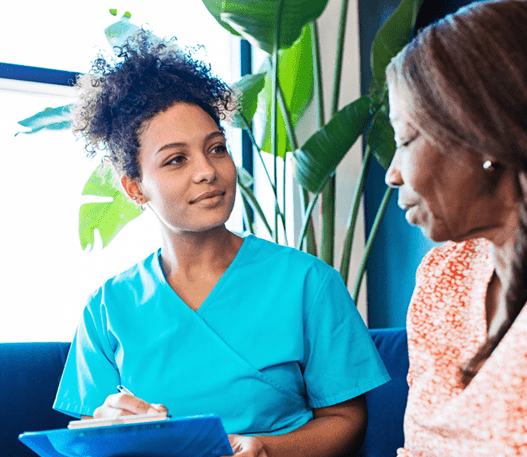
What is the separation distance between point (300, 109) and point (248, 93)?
0.28 m

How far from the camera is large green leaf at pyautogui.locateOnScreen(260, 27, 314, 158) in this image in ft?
6.45

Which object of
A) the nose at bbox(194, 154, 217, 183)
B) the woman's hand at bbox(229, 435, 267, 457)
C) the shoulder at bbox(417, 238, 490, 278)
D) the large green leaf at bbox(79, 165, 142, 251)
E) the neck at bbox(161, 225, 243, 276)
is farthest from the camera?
the large green leaf at bbox(79, 165, 142, 251)

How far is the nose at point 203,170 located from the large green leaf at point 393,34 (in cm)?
78

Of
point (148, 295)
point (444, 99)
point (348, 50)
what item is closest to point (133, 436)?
point (148, 295)

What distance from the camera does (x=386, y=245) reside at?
2.10m

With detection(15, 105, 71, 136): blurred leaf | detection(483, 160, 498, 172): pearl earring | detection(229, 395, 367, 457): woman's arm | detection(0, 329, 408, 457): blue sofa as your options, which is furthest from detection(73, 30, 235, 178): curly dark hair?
detection(483, 160, 498, 172): pearl earring

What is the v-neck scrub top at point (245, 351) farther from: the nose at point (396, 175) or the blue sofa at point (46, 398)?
the nose at point (396, 175)

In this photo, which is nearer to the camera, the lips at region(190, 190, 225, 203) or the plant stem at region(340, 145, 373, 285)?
the lips at region(190, 190, 225, 203)

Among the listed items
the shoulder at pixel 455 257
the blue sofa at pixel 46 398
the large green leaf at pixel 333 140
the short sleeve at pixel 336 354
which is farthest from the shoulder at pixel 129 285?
the shoulder at pixel 455 257

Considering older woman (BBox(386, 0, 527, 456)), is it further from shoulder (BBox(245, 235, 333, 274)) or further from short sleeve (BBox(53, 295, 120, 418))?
short sleeve (BBox(53, 295, 120, 418))

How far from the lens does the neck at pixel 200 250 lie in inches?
49.3

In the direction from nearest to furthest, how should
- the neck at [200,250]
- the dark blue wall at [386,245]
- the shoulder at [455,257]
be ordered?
1. the shoulder at [455,257]
2. the neck at [200,250]
3. the dark blue wall at [386,245]

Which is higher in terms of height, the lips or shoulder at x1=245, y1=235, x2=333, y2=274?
the lips

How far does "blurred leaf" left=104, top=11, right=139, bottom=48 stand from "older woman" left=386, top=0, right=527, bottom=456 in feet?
4.22
